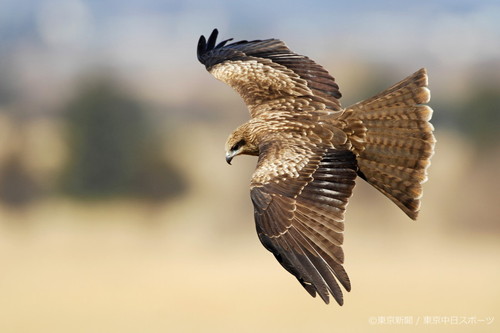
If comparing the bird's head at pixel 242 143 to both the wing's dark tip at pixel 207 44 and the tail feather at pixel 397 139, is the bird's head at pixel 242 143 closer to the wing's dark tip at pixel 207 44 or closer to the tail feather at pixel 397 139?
the tail feather at pixel 397 139

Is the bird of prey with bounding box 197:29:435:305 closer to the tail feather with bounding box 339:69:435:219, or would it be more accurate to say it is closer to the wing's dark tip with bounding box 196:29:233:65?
the tail feather with bounding box 339:69:435:219

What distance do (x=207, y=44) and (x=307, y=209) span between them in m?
3.58

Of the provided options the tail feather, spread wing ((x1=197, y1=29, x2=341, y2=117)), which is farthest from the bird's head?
the tail feather

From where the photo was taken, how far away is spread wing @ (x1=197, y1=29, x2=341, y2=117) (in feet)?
29.9

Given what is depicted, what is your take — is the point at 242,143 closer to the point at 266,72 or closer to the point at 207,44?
the point at 266,72

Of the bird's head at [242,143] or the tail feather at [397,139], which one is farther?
the bird's head at [242,143]

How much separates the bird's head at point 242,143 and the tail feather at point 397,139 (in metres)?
0.90

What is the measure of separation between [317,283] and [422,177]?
1.48m

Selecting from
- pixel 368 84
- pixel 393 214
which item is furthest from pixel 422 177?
pixel 393 214

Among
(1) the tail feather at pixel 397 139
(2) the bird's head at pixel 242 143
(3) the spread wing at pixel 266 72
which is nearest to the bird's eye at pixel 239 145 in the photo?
(2) the bird's head at pixel 242 143

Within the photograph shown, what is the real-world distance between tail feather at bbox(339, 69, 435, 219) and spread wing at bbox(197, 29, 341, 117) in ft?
2.75

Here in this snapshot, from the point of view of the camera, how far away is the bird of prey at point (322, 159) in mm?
7242

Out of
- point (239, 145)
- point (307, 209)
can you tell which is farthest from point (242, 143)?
point (307, 209)

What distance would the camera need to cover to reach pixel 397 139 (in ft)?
26.1
